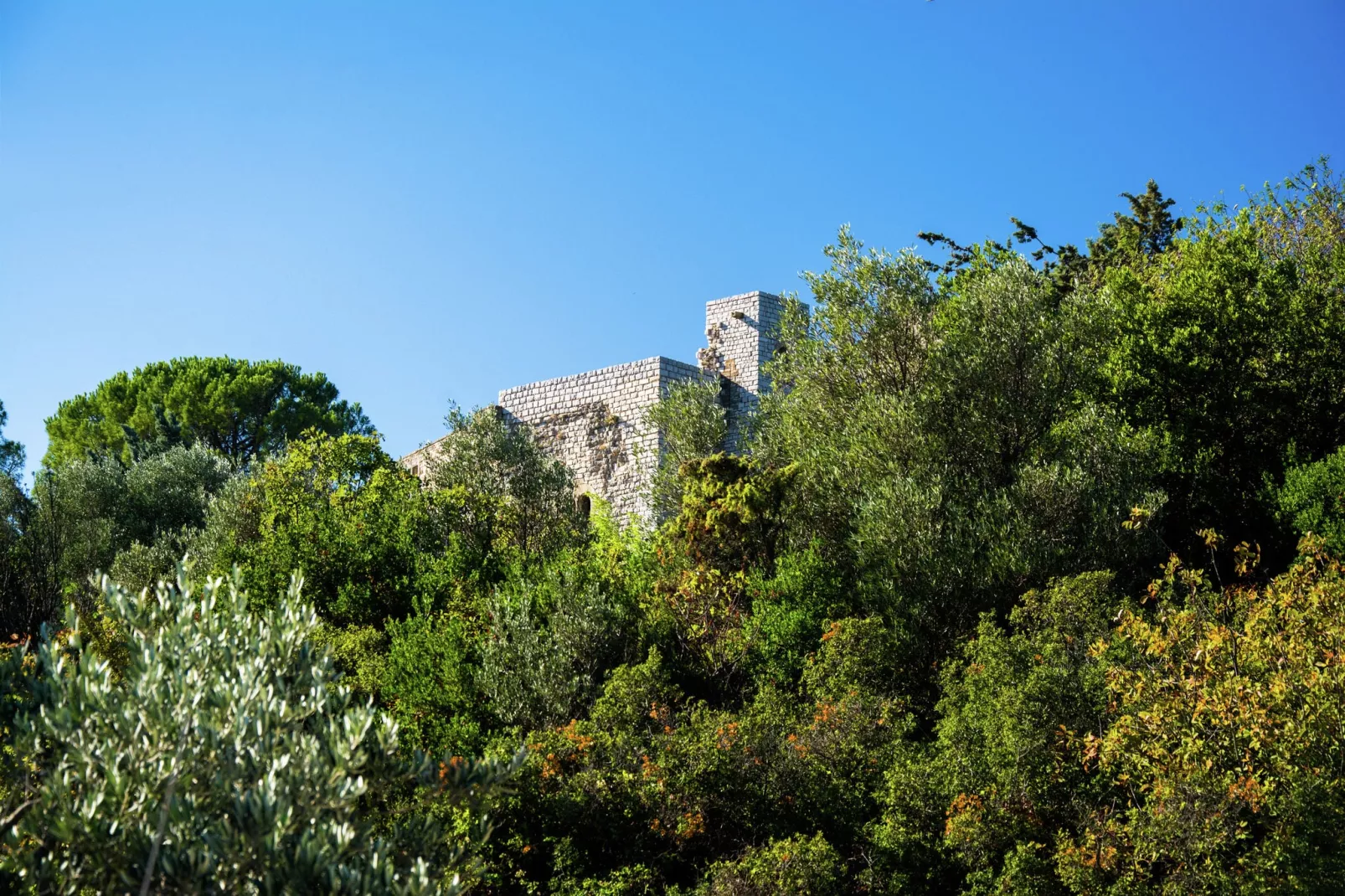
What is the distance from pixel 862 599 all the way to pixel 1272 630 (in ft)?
19.0

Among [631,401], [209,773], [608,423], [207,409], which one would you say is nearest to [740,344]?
[631,401]

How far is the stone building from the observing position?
79.6 feet

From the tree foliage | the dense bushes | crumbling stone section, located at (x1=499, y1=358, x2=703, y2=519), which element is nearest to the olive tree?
the dense bushes

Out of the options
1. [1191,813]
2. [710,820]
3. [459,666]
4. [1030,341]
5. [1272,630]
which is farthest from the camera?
[1030,341]

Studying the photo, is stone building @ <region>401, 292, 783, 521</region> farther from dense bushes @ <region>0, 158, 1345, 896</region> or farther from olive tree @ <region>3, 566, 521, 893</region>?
olive tree @ <region>3, 566, 521, 893</region>

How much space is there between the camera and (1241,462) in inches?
733

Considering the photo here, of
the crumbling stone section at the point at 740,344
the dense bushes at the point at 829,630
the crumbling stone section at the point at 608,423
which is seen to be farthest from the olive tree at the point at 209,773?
the crumbling stone section at the point at 740,344

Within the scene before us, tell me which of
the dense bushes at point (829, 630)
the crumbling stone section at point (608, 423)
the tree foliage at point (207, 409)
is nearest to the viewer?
the dense bushes at point (829, 630)

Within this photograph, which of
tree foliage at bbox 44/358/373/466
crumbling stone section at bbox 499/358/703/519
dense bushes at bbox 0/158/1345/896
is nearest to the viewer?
dense bushes at bbox 0/158/1345/896

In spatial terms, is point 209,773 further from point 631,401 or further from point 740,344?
point 740,344

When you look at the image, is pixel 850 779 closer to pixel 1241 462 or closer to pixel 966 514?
pixel 966 514

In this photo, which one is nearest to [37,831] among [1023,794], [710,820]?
[710,820]

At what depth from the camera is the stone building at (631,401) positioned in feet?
79.6

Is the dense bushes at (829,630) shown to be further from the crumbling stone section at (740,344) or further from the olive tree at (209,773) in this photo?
the crumbling stone section at (740,344)
